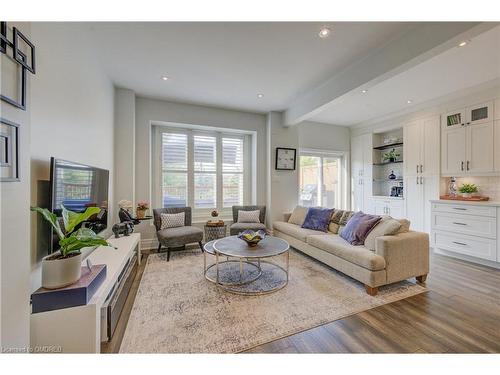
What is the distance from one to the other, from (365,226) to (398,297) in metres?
0.84

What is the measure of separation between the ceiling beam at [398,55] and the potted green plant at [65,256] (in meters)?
3.07

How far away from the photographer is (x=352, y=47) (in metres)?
2.38

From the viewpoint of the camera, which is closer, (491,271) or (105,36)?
(105,36)

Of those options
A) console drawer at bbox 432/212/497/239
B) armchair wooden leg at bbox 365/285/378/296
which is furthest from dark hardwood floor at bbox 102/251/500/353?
console drawer at bbox 432/212/497/239

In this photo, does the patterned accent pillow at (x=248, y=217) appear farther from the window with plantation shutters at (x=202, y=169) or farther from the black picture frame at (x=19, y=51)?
the black picture frame at (x=19, y=51)

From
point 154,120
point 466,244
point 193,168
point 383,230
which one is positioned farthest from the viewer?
point 193,168

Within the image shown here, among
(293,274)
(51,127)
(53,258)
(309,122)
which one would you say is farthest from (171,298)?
(309,122)

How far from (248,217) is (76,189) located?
2922 mm

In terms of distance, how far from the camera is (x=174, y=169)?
14.2ft

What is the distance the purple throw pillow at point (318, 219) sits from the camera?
361 cm

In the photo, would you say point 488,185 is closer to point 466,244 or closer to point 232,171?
point 466,244

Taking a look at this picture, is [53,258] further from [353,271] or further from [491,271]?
[491,271]

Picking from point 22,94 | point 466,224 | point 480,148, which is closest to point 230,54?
point 22,94

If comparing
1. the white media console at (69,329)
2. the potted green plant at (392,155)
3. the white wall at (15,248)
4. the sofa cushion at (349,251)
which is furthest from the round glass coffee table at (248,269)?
the potted green plant at (392,155)
